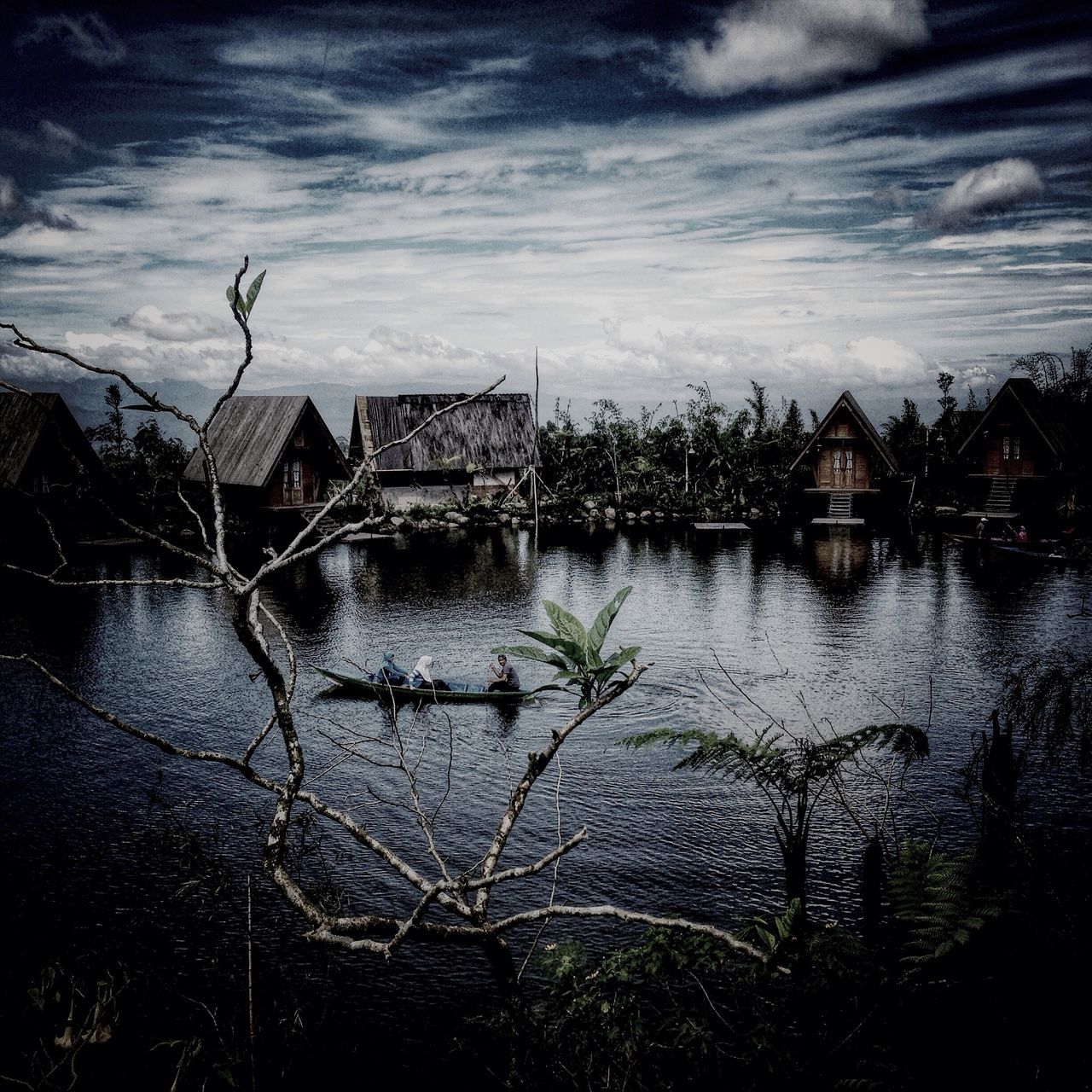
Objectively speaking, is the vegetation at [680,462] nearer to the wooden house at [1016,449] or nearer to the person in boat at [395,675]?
the wooden house at [1016,449]

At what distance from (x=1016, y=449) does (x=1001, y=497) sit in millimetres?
2302

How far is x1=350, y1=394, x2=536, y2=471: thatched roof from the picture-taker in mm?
46125

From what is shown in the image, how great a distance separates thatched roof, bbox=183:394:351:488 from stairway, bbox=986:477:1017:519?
2918cm

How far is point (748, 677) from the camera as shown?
Answer: 62.0 feet

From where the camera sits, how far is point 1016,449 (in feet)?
136

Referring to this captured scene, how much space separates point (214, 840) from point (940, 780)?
1051cm

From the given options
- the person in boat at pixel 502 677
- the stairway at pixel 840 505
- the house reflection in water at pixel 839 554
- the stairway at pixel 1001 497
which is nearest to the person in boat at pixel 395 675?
the person in boat at pixel 502 677

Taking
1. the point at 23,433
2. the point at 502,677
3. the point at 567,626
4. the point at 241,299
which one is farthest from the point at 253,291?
the point at 23,433

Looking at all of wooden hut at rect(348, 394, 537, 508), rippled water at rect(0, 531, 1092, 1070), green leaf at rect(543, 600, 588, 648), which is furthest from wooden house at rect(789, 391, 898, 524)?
green leaf at rect(543, 600, 588, 648)

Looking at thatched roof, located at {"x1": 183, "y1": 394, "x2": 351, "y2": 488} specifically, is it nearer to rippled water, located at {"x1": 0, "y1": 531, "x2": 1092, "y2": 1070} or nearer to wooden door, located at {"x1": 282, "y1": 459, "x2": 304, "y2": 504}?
wooden door, located at {"x1": 282, "y1": 459, "x2": 304, "y2": 504}

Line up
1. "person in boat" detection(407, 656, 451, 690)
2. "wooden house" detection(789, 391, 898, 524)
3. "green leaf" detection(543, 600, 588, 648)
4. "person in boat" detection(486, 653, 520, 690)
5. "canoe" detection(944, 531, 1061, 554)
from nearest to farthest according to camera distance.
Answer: "green leaf" detection(543, 600, 588, 648), "person in boat" detection(407, 656, 451, 690), "person in boat" detection(486, 653, 520, 690), "canoe" detection(944, 531, 1061, 554), "wooden house" detection(789, 391, 898, 524)

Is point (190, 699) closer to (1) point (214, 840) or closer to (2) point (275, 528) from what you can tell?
(1) point (214, 840)

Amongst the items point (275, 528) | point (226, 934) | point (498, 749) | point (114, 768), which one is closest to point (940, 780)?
point (498, 749)

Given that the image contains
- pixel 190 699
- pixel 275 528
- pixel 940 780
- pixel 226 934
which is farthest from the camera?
pixel 275 528
